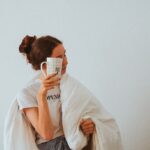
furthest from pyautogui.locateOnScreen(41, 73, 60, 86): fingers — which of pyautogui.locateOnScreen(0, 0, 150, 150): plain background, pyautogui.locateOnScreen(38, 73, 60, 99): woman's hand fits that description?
pyautogui.locateOnScreen(0, 0, 150, 150): plain background

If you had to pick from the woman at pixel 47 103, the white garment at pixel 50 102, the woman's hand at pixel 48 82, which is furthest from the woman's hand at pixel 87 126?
the woman's hand at pixel 48 82

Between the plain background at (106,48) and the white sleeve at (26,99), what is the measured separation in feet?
1.57

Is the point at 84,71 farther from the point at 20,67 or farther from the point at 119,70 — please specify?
the point at 20,67

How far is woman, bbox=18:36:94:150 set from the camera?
4.14ft

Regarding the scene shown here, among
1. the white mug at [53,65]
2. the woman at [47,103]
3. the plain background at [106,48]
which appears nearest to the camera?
the white mug at [53,65]

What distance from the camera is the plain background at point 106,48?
64.3 inches

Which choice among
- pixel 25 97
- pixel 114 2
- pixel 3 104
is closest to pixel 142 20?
pixel 114 2

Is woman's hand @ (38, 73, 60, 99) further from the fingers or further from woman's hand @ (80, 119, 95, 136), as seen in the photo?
woman's hand @ (80, 119, 95, 136)

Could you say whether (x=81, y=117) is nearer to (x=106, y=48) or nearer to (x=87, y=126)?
(x=87, y=126)

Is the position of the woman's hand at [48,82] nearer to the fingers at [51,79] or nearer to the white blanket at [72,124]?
the fingers at [51,79]

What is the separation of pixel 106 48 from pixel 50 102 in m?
0.52

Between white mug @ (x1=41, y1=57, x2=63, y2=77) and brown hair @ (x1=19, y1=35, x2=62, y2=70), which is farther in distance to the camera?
brown hair @ (x1=19, y1=35, x2=62, y2=70)

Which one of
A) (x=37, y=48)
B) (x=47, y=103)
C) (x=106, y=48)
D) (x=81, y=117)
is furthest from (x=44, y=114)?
(x=106, y=48)

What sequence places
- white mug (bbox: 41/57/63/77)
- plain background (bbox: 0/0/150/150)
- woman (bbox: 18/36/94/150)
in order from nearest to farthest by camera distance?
white mug (bbox: 41/57/63/77) < woman (bbox: 18/36/94/150) < plain background (bbox: 0/0/150/150)
